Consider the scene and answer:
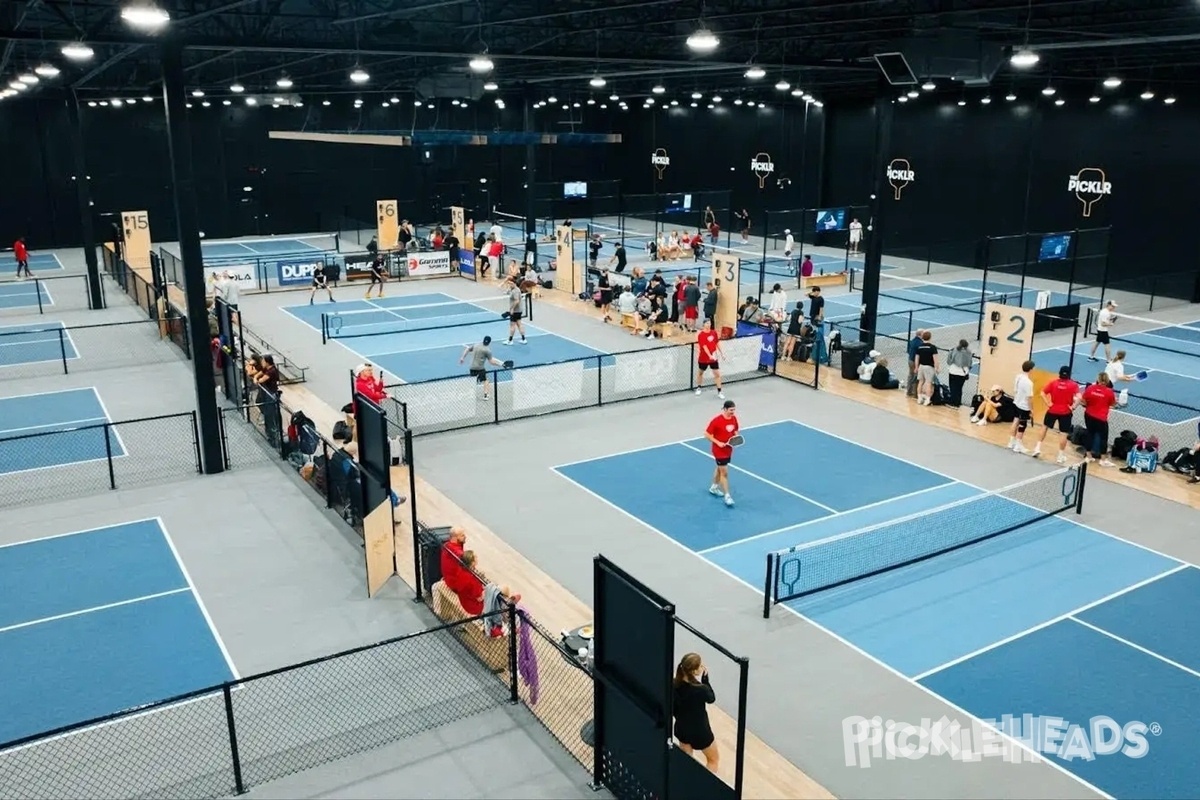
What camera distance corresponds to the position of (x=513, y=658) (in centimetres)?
1050

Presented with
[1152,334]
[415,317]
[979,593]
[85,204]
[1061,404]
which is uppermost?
[85,204]

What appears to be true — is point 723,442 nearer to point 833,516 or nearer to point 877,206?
point 833,516

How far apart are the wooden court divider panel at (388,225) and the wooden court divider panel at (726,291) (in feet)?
68.7

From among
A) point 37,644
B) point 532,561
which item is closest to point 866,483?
point 532,561

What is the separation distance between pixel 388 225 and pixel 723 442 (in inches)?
1240

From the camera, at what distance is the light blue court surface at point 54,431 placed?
18.5 meters

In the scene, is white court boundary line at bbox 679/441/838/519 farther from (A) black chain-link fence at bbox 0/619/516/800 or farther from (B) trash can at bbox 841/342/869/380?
(A) black chain-link fence at bbox 0/619/516/800

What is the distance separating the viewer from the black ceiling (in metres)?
20.2

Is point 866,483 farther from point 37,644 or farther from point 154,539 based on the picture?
point 37,644


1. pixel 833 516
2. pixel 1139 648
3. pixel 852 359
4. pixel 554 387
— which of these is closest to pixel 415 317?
pixel 554 387

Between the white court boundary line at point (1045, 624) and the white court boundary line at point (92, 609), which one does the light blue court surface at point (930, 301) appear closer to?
the white court boundary line at point (1045, 624)

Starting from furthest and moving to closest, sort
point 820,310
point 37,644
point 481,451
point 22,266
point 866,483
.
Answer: point 22,266
point 820,310
point 481,451
point 866,483
point 37,644

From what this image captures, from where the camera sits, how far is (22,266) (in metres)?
41.9

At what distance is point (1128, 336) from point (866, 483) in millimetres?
17339
